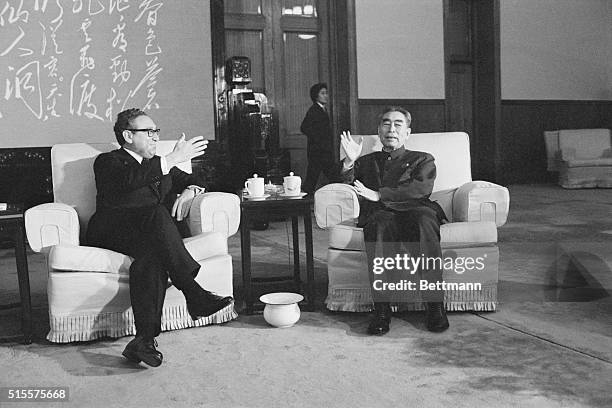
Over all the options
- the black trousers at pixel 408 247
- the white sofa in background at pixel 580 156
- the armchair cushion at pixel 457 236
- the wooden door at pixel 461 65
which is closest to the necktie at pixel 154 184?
the armchair cushion at pixel 457 236

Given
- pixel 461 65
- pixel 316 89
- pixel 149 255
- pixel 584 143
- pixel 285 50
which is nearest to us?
pixel 149 255

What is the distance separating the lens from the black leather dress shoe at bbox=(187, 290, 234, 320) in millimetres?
2689

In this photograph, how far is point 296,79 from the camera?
23.4 ft

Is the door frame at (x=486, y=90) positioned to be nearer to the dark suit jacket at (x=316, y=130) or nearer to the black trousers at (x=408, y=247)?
the dark suit jacket at (x=316, y=130)

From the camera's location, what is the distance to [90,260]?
9.07 ft

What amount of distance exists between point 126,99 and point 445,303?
12.5 ft

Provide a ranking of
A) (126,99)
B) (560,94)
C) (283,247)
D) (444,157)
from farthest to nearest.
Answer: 1. (560,94)
2. (126,99)
3. (283,247)
4. (444,157)

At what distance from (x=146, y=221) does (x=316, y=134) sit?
3.92 meters

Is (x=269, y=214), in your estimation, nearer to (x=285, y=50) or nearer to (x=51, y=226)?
(x=51, y=226)

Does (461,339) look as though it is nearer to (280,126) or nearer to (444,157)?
(444,157)

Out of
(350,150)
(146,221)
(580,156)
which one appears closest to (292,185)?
(350,150)

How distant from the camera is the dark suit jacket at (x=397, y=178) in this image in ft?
10.2

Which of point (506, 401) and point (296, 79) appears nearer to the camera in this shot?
point (506, 401)

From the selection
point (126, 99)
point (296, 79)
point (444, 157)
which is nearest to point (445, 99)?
point (296, 79)
